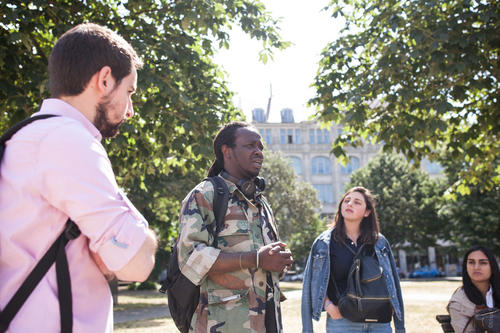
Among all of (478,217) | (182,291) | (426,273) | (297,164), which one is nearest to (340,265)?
(182,291)

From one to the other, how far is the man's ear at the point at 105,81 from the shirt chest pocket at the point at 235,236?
1.87 metres

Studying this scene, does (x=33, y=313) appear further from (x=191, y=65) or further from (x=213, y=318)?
(x=191, y=65)

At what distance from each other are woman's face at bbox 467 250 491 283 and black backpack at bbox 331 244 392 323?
3.94ft

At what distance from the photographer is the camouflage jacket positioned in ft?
10.8

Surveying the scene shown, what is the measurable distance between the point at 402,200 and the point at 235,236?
1762 inches

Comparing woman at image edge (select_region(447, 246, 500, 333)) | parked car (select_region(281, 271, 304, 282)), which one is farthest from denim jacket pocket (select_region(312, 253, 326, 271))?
parked car (select_region(281, 271, 304, 282))

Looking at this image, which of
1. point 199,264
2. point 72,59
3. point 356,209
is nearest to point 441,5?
point 356,209

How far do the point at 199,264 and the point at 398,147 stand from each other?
8.05 metres

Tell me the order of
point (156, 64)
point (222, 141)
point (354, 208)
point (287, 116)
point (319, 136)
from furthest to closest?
1. point (287, 116)
2. point (319, 136)
3. point (156, 64)
4. point (354, 208)
5. point (222, 141)

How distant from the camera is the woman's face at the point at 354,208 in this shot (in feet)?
Result: 17.6

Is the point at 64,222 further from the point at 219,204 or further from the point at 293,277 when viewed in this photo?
the point at 293,277

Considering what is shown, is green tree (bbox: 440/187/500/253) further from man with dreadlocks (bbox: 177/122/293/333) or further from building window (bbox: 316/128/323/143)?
man with dreadlocks (bbox: 177/122/293/333)

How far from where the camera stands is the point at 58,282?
1604 millimetres

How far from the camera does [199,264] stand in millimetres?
3291
